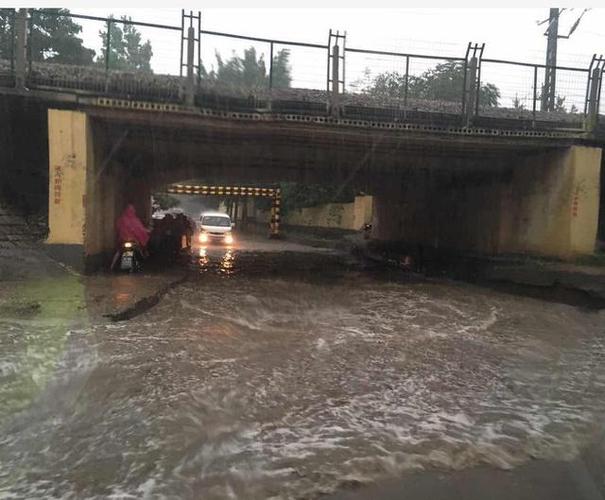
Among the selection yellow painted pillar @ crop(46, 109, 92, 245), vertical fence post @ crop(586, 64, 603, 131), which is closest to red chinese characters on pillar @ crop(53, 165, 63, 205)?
yellow painted pillar @ crop(46, 109, 92, 245)

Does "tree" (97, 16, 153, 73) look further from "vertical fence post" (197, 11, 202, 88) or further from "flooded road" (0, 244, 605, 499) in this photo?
"flooded road" (0, 244, 605, 499)

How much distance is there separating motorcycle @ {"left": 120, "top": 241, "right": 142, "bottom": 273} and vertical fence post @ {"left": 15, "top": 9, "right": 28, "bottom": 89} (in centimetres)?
391

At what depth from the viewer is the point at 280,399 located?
5414 mm

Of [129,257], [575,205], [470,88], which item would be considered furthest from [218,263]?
[575,205]

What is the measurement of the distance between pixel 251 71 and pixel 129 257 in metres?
5.06

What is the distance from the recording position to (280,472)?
154 inches

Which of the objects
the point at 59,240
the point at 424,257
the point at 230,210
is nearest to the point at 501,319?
the point at 59,240

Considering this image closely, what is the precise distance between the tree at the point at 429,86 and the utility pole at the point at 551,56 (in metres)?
1.52

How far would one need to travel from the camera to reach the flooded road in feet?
12.9

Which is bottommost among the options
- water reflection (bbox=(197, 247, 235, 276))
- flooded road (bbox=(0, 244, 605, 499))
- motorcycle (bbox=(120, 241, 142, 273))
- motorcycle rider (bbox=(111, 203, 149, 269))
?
water reflection (bbox=(197, 247, 235, 276))

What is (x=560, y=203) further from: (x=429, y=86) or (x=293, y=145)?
(x=293, y=145)

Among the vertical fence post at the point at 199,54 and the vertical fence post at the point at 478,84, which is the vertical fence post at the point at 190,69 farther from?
the vertical fence post at the point at 478,84

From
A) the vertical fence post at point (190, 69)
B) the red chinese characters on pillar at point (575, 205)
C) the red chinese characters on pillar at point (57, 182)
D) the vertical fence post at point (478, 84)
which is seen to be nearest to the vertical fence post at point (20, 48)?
the red chinese characters on pillar at point (57, 182)

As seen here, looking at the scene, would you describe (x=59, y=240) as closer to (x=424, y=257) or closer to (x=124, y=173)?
(x=124, y=173)
